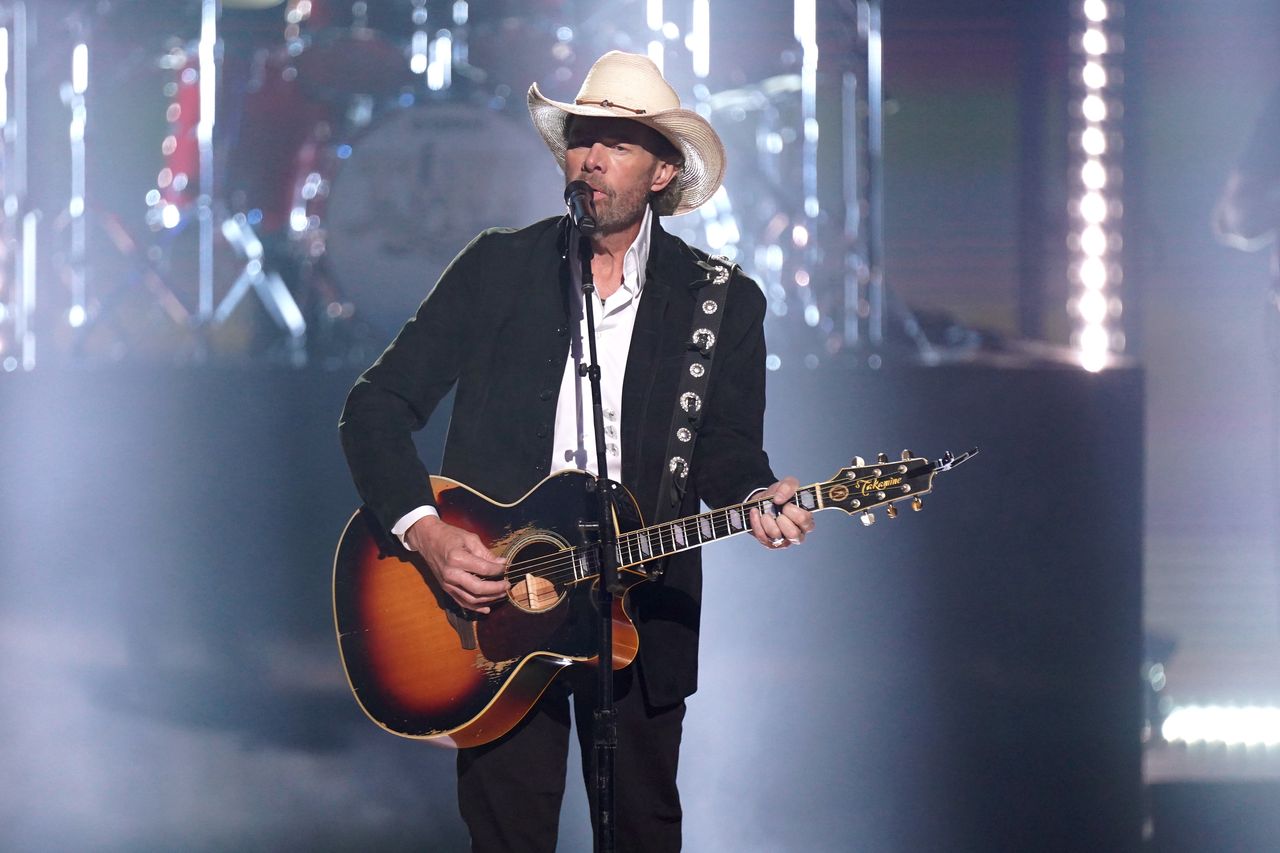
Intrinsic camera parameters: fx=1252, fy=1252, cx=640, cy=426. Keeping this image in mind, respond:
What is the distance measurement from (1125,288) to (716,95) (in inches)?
61.9

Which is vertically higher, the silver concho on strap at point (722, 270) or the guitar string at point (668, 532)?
the silver concho on strap at point (722, 270)

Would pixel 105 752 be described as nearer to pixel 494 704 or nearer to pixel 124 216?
pixel 124 216

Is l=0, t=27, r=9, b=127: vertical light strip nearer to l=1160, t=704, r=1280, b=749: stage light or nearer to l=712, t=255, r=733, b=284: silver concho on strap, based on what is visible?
l=712, t=255, r=733, b=284: silver concho on strap

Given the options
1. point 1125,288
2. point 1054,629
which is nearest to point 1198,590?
point 1054,629

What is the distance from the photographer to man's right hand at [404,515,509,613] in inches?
99.0

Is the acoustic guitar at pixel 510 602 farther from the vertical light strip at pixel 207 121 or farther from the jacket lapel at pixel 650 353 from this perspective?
the vertical light strip at pixel 207 121

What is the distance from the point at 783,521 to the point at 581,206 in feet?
2.37

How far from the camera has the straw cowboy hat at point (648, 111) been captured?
8.93 feet

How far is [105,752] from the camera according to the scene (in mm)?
4418

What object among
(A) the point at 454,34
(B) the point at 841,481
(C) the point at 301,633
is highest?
(A) the point at 454,34

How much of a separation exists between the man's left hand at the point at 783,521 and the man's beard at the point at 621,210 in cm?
70

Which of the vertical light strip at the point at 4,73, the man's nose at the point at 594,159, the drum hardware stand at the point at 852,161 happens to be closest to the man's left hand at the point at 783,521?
the man's nose at the point at 594,159

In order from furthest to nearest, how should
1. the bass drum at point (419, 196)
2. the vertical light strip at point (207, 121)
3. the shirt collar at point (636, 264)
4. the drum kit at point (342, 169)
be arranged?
the vertical light strip at point (207, 121)
the bass drum at point (419, 196)
the drum kit at point (342, 169)
the shirt collar at point (636, 264)

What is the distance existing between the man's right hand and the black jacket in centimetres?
10
